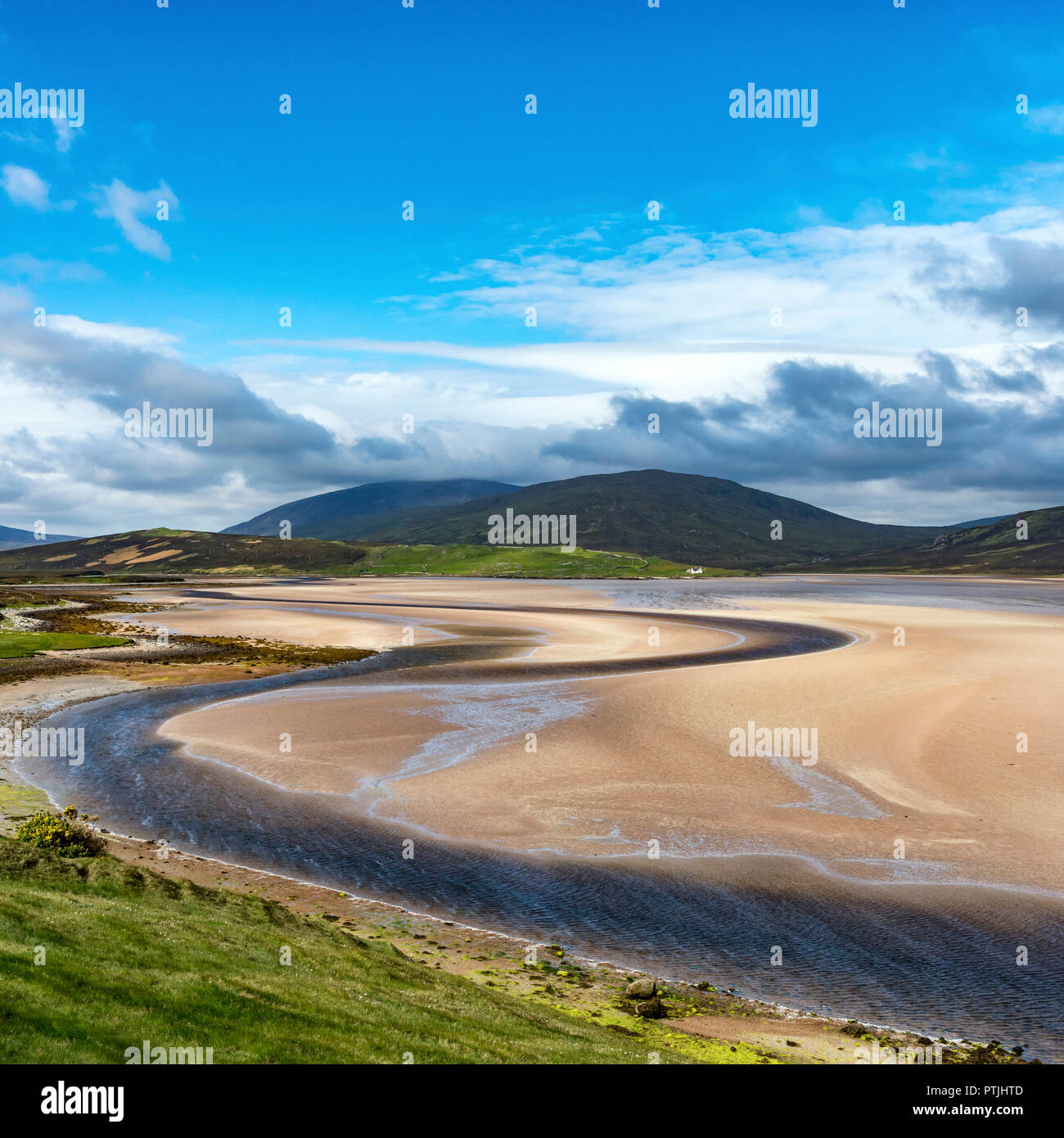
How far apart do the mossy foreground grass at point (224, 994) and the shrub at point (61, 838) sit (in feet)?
6.21

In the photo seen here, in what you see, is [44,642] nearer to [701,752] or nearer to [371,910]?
[701,752]

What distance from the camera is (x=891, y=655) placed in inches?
2298

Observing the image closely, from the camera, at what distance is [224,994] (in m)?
11.7

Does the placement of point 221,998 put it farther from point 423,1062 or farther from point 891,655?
point 891,655

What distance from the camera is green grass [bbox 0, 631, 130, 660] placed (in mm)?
62312

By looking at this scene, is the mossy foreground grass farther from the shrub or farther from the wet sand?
the wet sand

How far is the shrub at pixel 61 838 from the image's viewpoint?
755 inches

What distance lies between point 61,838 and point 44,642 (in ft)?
182

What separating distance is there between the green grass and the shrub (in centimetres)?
4655

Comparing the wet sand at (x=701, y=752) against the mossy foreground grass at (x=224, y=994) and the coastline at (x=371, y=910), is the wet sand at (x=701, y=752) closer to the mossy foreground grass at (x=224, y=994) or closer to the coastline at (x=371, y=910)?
the coastline at (x=371, y=910)

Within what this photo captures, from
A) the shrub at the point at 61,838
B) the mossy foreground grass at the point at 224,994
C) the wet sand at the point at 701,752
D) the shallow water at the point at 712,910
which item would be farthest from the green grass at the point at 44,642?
the mossy foreground grass at the point at 224,994

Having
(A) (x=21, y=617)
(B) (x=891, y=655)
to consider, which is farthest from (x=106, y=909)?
(A) (x=21, y=617)

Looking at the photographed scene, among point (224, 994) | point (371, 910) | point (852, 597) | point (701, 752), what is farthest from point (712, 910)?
point (852, 597)

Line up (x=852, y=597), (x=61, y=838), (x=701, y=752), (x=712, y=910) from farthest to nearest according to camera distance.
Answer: (x=852, y=597)
(x=701, y=752)
(x=712, y=910)
(x=61, y=838)
